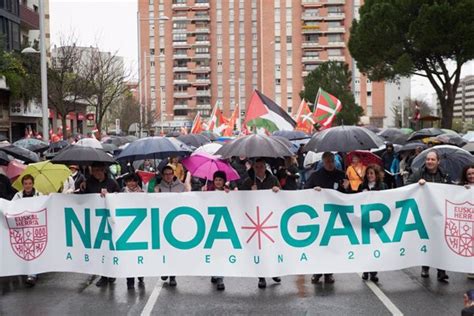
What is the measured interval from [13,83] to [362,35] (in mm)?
19285

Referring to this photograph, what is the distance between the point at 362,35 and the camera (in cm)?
3709

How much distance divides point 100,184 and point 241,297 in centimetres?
241

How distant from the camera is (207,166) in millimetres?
10500

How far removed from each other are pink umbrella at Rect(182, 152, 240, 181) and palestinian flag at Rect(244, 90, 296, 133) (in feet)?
5.17

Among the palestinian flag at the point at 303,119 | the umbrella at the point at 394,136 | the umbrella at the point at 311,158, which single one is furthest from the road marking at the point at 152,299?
the palestinian flag at the point at 303,119

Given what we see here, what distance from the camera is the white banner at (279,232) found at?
7.95m

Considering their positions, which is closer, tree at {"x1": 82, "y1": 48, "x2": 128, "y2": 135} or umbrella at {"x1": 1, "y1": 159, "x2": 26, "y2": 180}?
umbrella at {"x1": 1, "y1": 159, "x2": 26, "y2": 180}

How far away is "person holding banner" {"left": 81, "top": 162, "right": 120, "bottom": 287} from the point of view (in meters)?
8.55

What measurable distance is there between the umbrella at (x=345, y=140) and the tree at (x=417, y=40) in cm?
2476

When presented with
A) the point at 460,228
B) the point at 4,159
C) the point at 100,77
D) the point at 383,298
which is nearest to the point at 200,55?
the point at 100,77

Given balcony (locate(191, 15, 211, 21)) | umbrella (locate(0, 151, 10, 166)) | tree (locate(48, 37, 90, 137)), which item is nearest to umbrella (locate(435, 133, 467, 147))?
umbrella (locate(0, 151, 10, 166))

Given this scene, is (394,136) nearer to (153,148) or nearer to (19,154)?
(153,148)

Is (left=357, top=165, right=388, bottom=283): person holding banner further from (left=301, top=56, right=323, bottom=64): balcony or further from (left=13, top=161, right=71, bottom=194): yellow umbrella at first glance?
(left=301, top=56, right=323, bottom=64): balcony

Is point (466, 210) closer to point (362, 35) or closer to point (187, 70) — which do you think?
point (362, 35)
